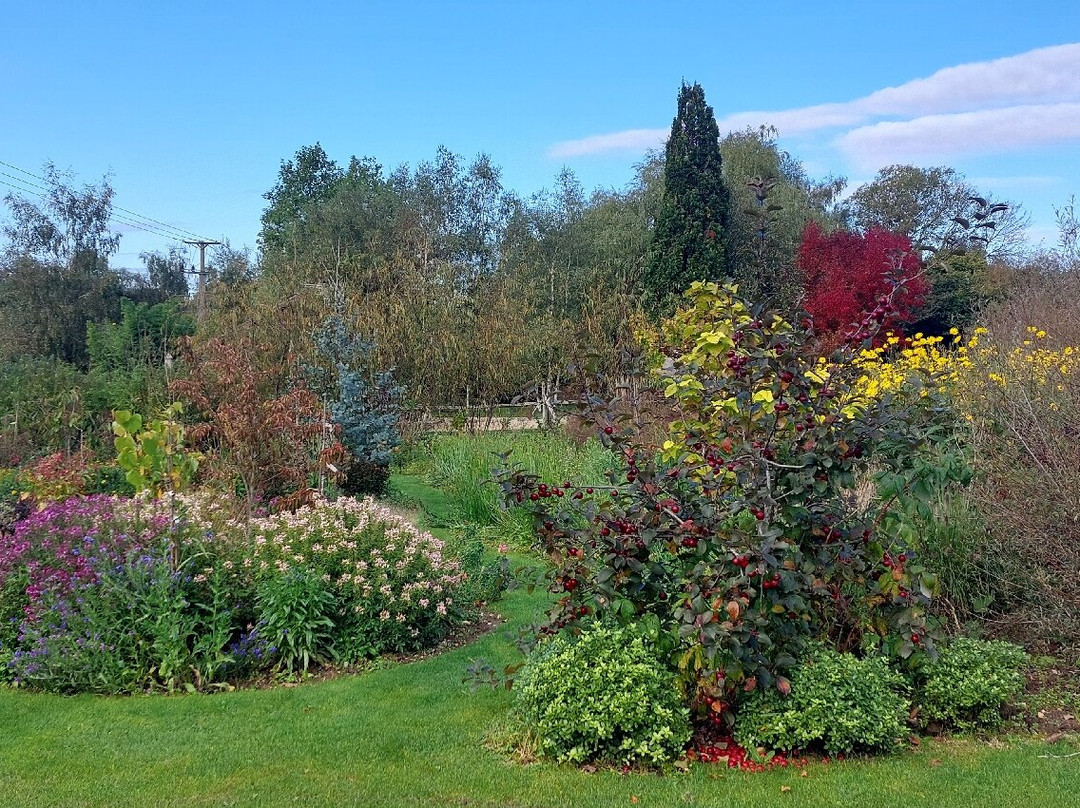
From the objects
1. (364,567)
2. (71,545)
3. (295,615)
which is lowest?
(295,615)

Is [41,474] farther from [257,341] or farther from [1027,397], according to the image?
[1027,397]

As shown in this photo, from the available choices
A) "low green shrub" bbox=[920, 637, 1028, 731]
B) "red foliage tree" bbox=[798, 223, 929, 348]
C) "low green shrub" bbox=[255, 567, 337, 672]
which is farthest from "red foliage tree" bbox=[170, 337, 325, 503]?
"red foliage tree" bbox=[798, 223, 929, 348]

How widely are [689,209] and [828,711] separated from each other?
19.9 m

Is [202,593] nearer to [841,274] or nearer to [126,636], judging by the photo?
[126,636]

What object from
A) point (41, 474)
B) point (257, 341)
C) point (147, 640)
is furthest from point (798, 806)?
point (257, 341)

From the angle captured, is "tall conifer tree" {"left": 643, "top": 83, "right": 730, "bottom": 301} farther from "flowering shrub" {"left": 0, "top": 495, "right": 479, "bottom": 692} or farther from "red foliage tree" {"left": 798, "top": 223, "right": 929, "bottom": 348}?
"flowering shrub" {"left": 0, "top": 495, "right": 479, "bottom": 692}

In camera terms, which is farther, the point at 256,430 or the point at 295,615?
the point at 256,430

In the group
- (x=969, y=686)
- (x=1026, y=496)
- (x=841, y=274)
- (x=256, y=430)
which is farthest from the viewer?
(x=841, y=274)

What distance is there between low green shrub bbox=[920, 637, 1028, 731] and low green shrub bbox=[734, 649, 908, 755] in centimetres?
24

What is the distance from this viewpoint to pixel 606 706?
362 centimetres

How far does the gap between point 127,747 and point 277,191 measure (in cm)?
4399

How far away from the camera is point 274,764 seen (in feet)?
12.3

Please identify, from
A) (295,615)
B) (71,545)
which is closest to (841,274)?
(295,615)

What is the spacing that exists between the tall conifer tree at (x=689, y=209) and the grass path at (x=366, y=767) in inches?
731
